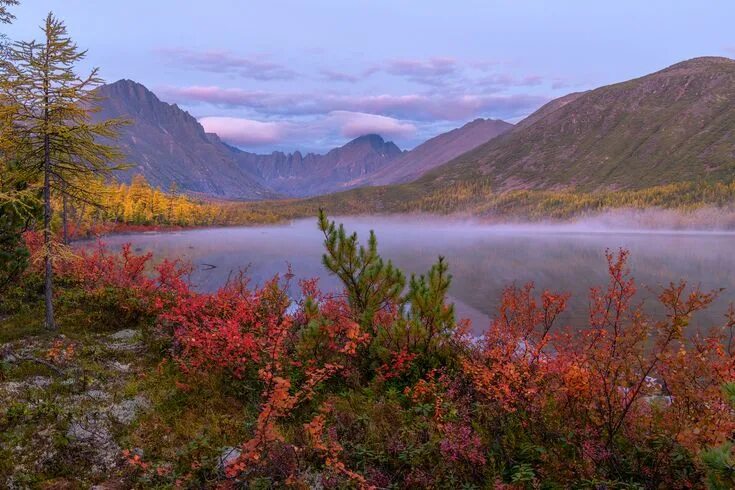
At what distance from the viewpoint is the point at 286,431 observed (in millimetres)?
8422

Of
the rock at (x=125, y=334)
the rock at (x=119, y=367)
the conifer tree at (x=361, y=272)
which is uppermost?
the conifer tree at (x=361, y=272)

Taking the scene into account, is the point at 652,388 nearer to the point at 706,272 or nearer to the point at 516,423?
the point at 516,423

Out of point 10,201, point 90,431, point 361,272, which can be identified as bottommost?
point 90,431

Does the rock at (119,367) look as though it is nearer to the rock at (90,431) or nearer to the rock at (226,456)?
the rock at (90,431)

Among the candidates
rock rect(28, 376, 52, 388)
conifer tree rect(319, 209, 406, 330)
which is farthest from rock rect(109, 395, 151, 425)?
conifer tree rect(319, 209, 406, 330)

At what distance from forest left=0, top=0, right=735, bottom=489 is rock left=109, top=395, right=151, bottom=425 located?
0.05 metres

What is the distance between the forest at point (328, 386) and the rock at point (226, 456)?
0.03 metres

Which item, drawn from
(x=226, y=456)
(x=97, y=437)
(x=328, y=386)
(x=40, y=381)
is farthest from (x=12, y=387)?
(x=328, y=386)

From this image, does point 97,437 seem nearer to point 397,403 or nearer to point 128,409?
point 128,409

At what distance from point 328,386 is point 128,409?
4.37m

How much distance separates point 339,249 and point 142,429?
18.8 feet

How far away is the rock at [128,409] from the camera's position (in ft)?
29.1

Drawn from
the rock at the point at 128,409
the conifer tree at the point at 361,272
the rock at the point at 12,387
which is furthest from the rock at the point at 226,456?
the rock at the point at 12,387

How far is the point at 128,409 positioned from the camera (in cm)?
930
